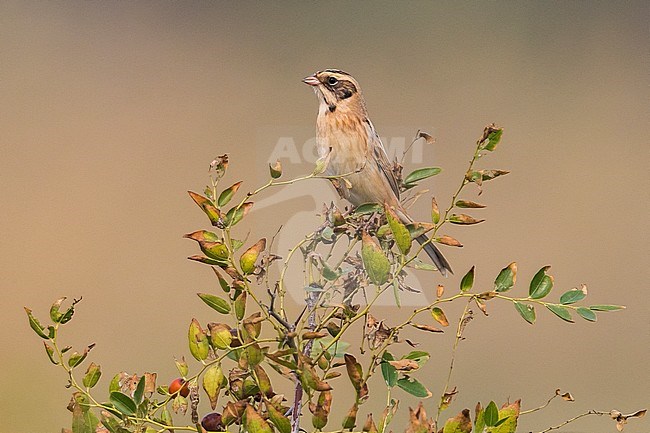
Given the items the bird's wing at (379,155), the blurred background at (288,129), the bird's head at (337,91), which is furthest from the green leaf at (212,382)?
the blurred background at (288,129)

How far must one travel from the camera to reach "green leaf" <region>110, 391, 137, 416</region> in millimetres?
484

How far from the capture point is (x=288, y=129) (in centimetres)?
151

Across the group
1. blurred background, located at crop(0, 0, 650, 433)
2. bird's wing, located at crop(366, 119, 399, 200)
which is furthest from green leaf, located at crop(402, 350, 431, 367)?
blurred background, located at crop(0, 0, 650, 433)

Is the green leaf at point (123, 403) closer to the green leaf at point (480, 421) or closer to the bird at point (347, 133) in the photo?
the green leaf at point (480, 421)

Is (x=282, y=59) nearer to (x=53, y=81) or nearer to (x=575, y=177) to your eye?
(x=53, y=81)

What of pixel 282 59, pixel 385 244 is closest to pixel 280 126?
pixel 282 59

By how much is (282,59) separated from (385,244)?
1.05 m

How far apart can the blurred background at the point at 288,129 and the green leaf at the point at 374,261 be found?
1027 millimetres

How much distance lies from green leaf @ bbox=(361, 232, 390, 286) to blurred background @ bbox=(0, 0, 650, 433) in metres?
1.03

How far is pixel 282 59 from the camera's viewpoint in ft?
5.24

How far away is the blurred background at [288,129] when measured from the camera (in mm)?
1592

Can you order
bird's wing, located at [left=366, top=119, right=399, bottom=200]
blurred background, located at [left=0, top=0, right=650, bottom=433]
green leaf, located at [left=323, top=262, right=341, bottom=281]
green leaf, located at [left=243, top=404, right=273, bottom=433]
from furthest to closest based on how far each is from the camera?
blurred background, located at [left=0, top=0, right=650, bottom=433], bird's wing, located at [left=366, top=119, right=399, bottom=200], green leaf, located at [left=323, top=262, right=341, bottom=281], green leaf, located at [left=243, top=404, right=273, bottom=433]

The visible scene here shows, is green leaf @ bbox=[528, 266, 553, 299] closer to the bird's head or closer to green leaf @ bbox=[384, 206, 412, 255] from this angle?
green leaf @ bbox=[384, 206, 412, 255]

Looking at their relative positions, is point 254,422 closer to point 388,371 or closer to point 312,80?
point 388,371
